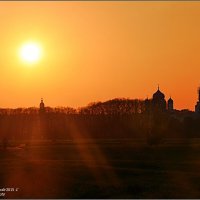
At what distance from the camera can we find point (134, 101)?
Result: 137375 millimetres

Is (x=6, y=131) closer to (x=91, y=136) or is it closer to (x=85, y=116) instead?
(x=91, y=136)

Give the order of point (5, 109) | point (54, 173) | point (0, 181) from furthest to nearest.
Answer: point (5, 109) → point (54, 173) → point (0, 181)

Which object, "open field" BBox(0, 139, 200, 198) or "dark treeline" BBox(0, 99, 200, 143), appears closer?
"open field" BBox(0, 139, 200, 198)

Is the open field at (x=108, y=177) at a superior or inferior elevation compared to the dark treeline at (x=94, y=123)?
inferior

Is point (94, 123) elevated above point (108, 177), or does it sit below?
above

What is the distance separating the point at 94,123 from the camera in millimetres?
121188

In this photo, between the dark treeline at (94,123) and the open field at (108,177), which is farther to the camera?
the dark treeline at (94,123)

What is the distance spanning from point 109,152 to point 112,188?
25144 millimetres

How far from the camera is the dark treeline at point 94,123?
104m

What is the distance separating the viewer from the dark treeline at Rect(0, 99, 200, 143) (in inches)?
4082

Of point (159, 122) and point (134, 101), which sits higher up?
point (134, 101)

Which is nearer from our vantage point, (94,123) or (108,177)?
(108,177)

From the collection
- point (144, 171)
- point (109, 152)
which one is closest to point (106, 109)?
point (109, 152)

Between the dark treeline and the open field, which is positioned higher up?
the dark treeline
